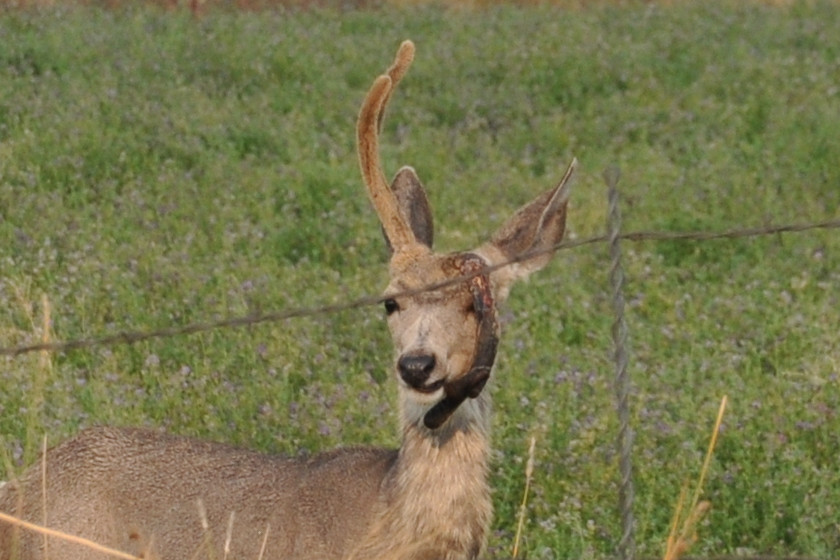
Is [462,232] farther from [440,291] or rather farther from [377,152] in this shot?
[440,291]

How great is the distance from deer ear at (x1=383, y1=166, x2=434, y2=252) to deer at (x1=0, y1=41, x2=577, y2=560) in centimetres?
33

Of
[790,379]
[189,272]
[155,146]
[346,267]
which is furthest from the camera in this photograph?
[155,146]

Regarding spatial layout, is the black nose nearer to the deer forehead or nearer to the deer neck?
the deer forehead

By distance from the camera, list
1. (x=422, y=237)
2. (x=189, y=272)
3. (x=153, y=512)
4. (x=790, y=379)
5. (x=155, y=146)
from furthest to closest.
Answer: (x=155, y=146), (x=189, y=272), (x=790, y=379), (x=422, y=237), (x=153, y=512)

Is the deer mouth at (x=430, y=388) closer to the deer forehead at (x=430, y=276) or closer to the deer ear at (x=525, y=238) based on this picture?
the deer forehead at (x=430, y=276)

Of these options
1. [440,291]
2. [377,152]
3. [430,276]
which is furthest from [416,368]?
[377,152]

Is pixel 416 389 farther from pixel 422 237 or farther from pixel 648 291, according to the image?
pixel 648 291

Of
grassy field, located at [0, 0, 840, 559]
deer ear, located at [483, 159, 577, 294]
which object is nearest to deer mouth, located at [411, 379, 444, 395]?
deer ear, located at [483, 159, 577, 294]

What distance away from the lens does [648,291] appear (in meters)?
9.42

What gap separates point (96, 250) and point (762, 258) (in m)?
3.72

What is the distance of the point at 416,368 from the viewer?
4730 millimetres

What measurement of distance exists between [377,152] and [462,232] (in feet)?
17.2

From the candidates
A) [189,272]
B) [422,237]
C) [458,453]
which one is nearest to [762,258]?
[189,272]

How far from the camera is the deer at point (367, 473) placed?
4930 millimetres
